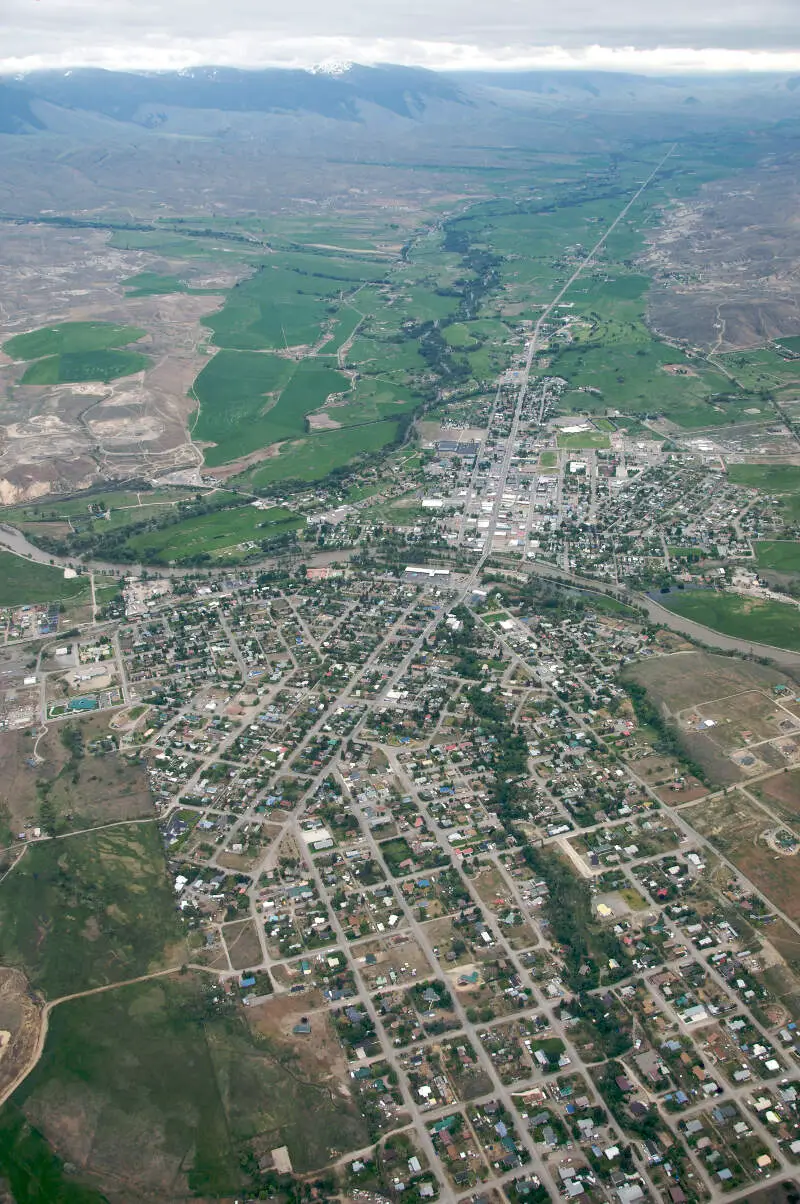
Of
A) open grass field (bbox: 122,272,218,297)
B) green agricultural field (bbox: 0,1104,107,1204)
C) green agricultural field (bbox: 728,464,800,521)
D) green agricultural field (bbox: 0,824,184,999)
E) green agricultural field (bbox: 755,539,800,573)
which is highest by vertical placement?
open grass field (bbox: 122,272,218,297)

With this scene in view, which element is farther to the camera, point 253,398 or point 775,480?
point 253,398

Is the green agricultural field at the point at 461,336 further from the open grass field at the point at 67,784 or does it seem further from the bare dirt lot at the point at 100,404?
the open grass field at the point at 67,784

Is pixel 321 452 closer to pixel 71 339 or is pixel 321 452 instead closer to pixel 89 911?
pixel 71 339

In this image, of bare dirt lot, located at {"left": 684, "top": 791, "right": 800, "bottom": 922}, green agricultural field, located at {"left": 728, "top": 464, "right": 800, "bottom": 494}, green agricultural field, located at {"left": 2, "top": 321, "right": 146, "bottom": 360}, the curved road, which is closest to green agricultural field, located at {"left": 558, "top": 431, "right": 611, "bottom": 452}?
green agricultural field, located at {"left": 728, "top": 464, "right": 800, "bottom": 494}

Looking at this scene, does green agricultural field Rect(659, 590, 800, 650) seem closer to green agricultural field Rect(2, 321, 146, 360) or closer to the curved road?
the curved road

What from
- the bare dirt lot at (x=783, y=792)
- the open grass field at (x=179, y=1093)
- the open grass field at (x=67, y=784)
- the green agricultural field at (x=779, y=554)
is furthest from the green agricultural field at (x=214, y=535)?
the bare dirt lot at (x=783, y=792)

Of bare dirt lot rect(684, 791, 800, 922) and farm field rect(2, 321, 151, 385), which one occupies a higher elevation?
farm field rect(2, 321, 151, 385)

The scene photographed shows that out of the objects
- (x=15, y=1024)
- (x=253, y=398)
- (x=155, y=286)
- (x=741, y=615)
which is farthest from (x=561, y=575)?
(x=155, y=286)
